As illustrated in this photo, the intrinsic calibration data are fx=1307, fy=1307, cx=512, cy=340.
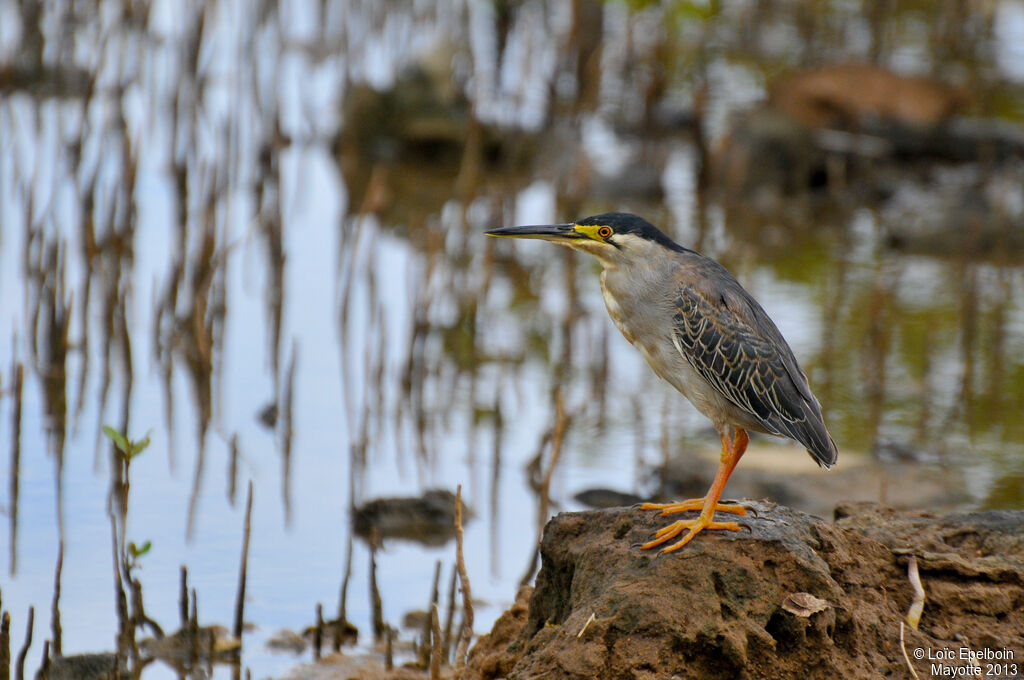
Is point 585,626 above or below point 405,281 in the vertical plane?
below

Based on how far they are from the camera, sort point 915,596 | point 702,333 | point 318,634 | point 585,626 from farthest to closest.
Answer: point 318,634
point 702,333
point 915,596
point 585,626

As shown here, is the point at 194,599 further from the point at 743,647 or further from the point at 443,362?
the point at 443,362

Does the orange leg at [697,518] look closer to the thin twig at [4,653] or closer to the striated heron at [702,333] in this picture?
the striated heron at [702,333]

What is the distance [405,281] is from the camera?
391 inches

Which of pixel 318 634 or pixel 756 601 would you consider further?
pixel 318 634

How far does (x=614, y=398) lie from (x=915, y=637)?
4.17m

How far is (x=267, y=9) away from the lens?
13219mm

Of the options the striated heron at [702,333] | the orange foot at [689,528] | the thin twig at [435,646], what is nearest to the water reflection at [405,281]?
the thin twig at [435,646]

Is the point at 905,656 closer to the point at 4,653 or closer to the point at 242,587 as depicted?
the point at 242,587

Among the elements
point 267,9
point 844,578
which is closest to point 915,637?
point 844,578

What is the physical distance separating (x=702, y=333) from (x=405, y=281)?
213 inches

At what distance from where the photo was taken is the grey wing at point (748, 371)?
15.4 ft

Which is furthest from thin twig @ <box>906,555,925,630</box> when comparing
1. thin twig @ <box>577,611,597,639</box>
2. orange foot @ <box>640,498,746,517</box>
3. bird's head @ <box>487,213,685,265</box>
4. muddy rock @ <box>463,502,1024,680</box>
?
bird's head @ <box>487,213,685,265</box>

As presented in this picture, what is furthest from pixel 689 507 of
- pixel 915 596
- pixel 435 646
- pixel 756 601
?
pixel 435 646
